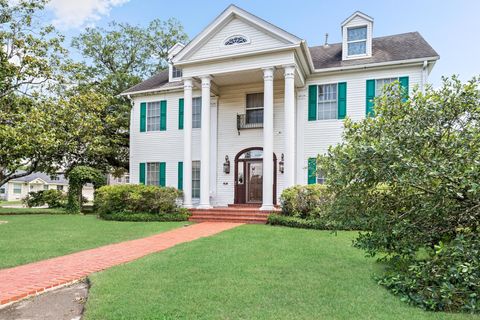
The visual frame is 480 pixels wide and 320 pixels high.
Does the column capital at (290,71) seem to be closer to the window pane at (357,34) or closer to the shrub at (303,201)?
the window pane at (357,34)

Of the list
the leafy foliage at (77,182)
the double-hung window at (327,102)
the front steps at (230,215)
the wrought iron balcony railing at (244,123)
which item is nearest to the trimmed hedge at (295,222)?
the front steps at (230,215)

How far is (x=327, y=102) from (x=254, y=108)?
2.85 metres

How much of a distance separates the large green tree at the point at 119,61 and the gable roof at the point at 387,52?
10408 mm

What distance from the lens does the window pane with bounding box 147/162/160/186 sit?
1534cm

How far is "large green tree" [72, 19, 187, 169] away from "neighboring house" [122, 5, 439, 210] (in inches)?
136

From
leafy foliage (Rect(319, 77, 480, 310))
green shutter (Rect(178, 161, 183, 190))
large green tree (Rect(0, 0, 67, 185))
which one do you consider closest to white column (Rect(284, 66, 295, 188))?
green shutter (Rect(178, 161, 183, 190))

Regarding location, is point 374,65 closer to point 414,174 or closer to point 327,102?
point 327,102

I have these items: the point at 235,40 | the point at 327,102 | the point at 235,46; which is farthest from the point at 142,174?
the point at 327,102

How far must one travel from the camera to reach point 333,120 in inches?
504

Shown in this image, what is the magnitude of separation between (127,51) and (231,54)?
39.4 feet

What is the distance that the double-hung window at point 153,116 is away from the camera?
15.5m

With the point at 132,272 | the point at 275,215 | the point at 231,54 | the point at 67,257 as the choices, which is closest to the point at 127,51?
the point at 231,54

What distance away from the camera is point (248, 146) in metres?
13.8

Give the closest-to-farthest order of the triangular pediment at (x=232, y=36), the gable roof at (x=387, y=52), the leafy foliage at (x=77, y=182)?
the triangular pediment at (x=232, y=36)
the gable roof at (x=387, y=52)
the leafy foliage at (x=77, y=182)
